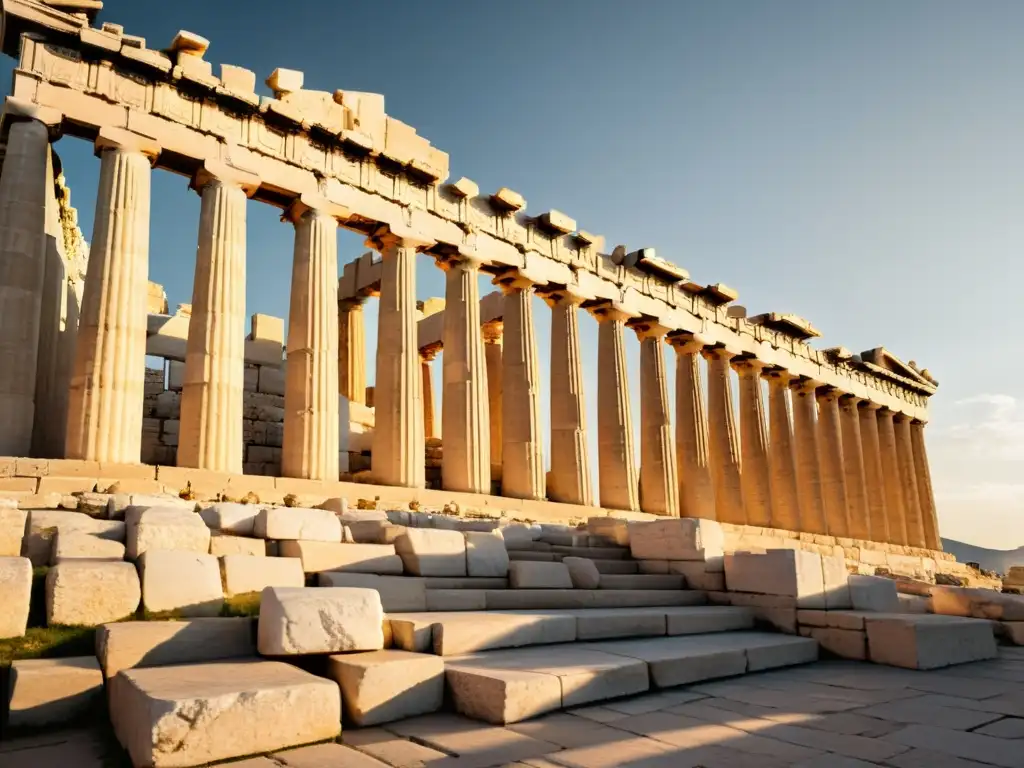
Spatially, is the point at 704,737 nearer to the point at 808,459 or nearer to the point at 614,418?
the point at 614,418

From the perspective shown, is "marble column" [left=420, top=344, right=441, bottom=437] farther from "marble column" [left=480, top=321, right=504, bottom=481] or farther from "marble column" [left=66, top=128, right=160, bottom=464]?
"marble column" [left=66, top=128, right=160, bottom=464]

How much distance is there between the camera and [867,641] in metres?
8.73

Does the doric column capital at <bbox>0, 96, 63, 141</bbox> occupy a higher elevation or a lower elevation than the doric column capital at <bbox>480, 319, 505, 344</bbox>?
higher

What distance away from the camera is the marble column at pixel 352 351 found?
22.8 m

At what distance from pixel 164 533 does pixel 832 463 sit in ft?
97.7

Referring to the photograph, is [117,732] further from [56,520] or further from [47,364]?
[47,364]

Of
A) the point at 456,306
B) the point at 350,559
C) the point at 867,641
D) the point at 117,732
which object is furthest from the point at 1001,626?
the point at 456,306

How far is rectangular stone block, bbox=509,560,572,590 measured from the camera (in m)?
9.50

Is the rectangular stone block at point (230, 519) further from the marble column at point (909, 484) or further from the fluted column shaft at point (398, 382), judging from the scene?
the marble column at point (909, 484)

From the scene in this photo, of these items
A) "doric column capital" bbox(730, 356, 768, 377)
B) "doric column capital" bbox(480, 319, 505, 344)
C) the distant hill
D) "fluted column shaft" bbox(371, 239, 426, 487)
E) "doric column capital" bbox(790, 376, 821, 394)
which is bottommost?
the distant hill

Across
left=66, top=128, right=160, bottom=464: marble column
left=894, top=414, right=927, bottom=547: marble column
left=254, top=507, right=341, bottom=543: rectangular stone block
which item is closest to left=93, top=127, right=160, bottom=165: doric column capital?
left=66, top=128, right=160, bottom=464: marble column

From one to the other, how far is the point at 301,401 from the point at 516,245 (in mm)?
8050

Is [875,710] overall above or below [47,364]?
below

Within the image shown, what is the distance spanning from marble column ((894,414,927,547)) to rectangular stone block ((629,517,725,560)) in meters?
28.5
